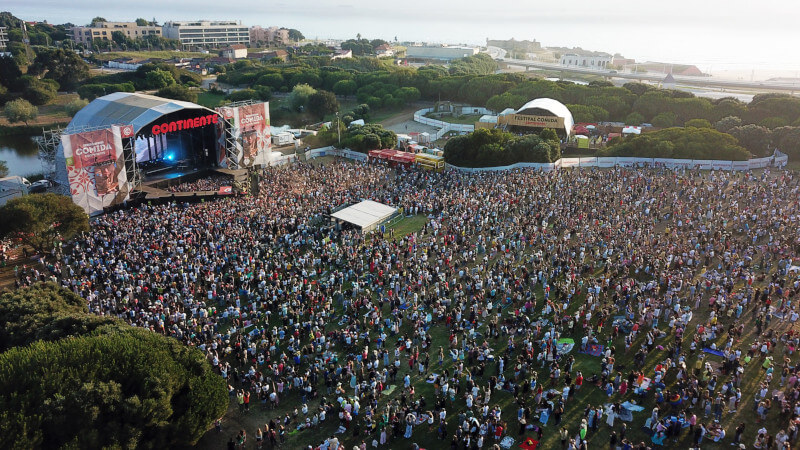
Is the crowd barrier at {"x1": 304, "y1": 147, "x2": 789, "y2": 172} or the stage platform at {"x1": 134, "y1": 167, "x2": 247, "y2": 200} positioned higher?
the crowd barrier at {"x1": 304, "y1": 147, "x2": 789, "y2": 172}

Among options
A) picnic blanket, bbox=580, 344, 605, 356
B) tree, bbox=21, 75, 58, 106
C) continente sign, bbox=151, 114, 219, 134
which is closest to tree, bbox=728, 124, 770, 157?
picnic blanket, bbox=580, 344, 605, 356

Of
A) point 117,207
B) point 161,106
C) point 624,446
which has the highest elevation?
point 161,106

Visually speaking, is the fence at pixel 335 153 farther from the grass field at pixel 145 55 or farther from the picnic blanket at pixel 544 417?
the grass field at pixel 145 55

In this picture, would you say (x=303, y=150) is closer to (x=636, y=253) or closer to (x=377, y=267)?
(x=377, y=267)

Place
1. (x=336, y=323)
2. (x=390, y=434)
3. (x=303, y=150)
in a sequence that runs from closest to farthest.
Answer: (x=390, y=434) < (x=336, y=323) < (x=303, y=150)

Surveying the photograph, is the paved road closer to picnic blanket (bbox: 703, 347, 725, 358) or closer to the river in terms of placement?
picnic blanket (bbox: 703, 347, 725, 358)

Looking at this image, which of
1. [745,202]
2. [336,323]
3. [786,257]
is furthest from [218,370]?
[745,202]
